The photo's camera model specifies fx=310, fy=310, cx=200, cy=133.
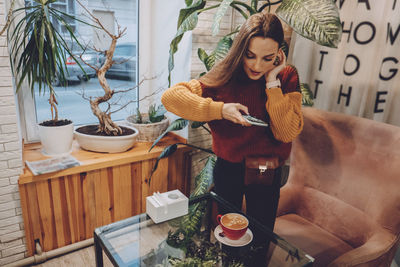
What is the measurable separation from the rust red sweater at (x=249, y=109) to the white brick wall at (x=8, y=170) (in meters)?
0.80

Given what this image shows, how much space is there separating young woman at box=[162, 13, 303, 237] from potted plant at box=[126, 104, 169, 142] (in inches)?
32.4

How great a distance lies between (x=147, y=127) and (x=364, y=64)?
1331 millimetres

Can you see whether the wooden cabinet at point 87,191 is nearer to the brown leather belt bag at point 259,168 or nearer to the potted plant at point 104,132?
the potted plant at point 104,132

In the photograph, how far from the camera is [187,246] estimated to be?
1.19 m

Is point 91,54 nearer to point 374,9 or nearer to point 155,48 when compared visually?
point 155,48

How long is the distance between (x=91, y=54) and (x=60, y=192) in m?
0.89

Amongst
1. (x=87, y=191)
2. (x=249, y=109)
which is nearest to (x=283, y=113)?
(x=249, y=109)

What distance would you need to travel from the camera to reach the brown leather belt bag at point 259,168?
122 centimetres

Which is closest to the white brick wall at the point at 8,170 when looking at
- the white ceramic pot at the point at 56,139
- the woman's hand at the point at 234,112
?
the white ceramic pot at the point at 56,139

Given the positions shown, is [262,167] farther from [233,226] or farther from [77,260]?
[77,260]

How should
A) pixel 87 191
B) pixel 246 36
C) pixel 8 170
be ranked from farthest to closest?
pixel 87 191, pixel 8 170, pixel 246 36

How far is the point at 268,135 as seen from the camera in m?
1.24

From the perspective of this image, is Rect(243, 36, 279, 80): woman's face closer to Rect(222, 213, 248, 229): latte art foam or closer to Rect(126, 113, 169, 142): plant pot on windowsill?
Rect(222, 213, 248, 229): latte art foam

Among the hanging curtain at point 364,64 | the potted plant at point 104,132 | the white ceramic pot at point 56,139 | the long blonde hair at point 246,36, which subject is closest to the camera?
the long blonde hair at point 246,36
